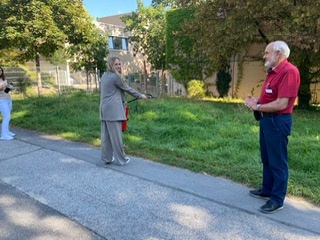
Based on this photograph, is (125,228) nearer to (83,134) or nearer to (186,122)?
(83,134)

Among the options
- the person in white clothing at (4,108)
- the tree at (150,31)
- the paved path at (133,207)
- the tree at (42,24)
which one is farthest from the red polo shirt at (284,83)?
the tree at (150,31)

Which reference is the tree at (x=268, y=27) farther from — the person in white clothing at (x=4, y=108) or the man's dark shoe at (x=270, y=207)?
the person in white clothing at (x=4, y=108)

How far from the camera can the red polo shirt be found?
119 inches

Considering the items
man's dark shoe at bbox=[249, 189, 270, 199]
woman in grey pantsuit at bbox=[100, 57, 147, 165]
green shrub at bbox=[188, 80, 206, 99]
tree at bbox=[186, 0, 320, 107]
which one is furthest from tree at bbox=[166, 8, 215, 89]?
man's dark shoe at bbox=[249, 189, 270, 199]

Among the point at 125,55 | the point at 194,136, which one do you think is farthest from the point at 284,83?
the point at 125,55

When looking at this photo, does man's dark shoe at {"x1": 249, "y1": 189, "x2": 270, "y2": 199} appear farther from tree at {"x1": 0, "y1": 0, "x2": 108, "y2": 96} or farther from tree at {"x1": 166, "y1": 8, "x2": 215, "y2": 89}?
tree at {"x1": 166, "y1": 8, "x2": 215, "y2": 89}

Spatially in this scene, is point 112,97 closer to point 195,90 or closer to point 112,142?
point 112,142

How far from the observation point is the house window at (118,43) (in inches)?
1218

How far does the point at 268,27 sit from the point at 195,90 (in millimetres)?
5719

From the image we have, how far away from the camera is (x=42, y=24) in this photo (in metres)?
11.1

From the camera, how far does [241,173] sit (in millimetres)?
4344

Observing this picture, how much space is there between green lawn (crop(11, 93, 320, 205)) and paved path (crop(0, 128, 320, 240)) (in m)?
0.37

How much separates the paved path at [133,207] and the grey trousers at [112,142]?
0.20m

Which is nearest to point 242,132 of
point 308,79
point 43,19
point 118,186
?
point 118,186
